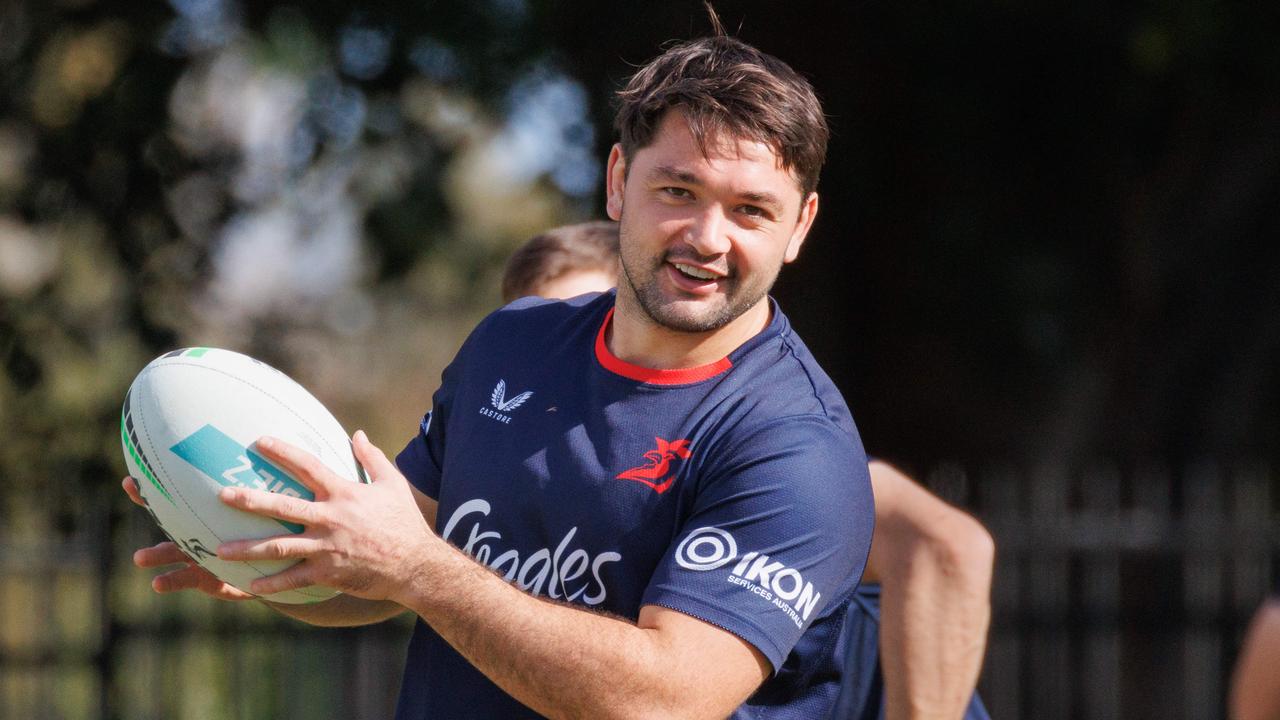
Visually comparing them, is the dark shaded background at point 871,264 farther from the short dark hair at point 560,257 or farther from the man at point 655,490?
the man at point 655,490

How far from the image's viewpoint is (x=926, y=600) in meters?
3.21

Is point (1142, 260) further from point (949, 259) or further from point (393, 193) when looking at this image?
point (393, 193)

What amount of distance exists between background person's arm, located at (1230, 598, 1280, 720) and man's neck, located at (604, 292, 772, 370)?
108cm

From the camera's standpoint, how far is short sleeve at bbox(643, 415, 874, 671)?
231 centimetres

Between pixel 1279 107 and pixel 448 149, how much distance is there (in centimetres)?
531

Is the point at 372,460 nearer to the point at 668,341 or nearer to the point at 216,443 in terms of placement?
the point at 216,443

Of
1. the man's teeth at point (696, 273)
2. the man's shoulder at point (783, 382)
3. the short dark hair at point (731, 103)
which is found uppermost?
the short dark hair at point (731, 103)

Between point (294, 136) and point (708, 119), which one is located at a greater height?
point (294, 136)

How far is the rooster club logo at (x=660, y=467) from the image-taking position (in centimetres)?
244

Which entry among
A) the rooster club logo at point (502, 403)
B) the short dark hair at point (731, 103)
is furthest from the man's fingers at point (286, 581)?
the short dark hair at point (731, 103)

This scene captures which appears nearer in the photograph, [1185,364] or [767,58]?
[767,58]

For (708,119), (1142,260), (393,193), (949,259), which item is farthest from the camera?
(949,259)

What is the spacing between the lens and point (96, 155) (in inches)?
338

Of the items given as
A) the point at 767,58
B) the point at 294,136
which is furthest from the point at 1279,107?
the point at 767,58
